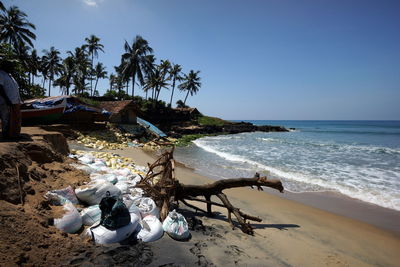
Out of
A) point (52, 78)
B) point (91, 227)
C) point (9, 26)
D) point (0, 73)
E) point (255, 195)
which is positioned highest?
point (9, 26)

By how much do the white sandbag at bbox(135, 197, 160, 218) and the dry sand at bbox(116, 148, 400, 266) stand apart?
0.55 metres

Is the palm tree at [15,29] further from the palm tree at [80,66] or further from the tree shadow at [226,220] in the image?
the tree shadow at [226,220]

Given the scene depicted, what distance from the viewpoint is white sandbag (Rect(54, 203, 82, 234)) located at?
281cm

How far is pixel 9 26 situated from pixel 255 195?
111 ft

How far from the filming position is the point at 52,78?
4047cm

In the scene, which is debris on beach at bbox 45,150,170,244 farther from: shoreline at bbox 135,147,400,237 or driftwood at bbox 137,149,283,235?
shoreline at bbox 135,147,400,237

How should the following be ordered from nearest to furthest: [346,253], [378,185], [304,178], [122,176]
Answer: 1. [346,253]
2. [122,176]
3. [378,185]
4. [304,178]

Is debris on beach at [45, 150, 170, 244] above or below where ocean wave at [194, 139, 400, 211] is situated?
above

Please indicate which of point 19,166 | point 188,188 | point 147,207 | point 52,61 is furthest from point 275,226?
point 52,61

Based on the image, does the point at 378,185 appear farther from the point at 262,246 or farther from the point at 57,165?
the point at 57,165

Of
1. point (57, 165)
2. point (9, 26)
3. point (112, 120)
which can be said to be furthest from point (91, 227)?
point (9, 26)

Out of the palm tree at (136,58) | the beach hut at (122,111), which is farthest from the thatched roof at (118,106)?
the palm tree at (136,58)

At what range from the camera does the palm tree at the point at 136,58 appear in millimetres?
33156

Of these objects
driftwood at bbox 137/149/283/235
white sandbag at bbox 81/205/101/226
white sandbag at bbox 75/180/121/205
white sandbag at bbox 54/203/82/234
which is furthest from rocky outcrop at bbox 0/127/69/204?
driftwood at bbox 137/149/283/235
